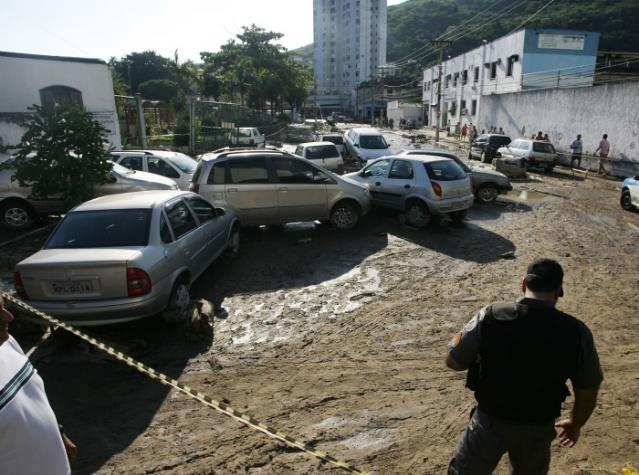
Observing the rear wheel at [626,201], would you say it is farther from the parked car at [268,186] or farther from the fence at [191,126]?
the fence at [191,126]

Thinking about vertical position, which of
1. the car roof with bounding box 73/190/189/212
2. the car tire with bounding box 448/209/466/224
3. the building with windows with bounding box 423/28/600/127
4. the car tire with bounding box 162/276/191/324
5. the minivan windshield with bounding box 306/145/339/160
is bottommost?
the car tire with bounding box 448/209/466/224

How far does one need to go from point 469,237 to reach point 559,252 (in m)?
1.73

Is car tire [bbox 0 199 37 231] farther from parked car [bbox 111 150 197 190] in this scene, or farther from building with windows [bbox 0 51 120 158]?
building with windows [bbox 0 51 120 158]

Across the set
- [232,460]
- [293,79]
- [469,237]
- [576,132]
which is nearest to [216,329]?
[232,460]

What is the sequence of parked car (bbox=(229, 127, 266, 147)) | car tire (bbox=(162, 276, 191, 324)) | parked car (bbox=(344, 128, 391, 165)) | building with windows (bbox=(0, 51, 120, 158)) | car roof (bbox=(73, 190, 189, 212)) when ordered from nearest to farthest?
car tire (bbox=(162, 276, 191, 324))
car roof (bbox=(73, 190, 189, 212))
building with windows (bbox=(0, 51, 120, 158))
parked car (bbox=(344, 128, 391, 165))
parked car (bbox=(229, 127, 266, 147))

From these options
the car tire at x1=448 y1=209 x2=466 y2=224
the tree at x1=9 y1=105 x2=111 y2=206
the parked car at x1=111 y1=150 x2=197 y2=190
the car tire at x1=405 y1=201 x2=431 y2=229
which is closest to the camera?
the tree at x1=9 y1=105 x2=111 y2=206

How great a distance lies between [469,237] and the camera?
9633mm

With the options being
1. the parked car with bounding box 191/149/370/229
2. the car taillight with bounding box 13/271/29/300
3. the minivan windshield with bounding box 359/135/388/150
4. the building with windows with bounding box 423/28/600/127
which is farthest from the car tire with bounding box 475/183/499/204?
the building with windows with bounding box 423/28/600/127

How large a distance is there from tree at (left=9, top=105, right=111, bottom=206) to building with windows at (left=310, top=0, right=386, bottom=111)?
123744mm

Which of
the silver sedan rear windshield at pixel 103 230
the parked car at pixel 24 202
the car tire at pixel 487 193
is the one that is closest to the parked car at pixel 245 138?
the parked car at pixel 24 202

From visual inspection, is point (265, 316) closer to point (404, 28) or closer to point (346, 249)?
point (346, 249)

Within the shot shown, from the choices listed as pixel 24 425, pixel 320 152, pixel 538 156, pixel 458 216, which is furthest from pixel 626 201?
pixel 24 425

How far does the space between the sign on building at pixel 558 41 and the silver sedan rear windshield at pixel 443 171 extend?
32660 millimetres

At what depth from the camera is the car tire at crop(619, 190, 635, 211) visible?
12.5m
